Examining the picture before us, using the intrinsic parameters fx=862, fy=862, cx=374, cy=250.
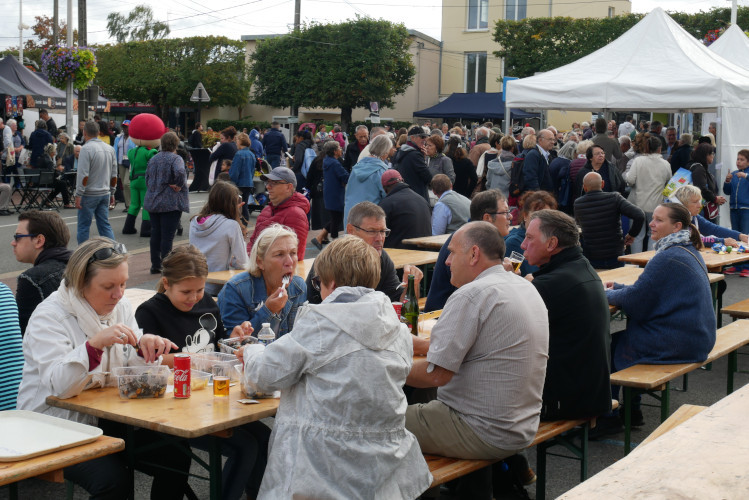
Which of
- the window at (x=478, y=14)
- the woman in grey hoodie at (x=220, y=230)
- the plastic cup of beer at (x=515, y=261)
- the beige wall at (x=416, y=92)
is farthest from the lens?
the beige wall at (x=416, y=92)

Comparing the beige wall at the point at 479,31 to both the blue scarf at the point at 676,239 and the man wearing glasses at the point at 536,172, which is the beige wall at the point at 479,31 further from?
the blue scarf at the point at 676,239

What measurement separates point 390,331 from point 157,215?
775 centimetres

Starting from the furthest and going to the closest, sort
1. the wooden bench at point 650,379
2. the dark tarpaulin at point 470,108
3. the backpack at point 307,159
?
the dark tarpaulin at point 470,108 < the backpack at point 307,159 < the wooden bench at point 650,379

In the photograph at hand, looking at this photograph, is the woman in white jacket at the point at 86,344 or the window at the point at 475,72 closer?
the woman in white jacket at the point at 86,344

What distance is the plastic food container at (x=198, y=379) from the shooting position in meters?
3.77

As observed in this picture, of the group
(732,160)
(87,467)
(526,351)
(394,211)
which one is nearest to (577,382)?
(526,351)

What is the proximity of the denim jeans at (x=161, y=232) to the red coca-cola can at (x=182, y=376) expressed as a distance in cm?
693

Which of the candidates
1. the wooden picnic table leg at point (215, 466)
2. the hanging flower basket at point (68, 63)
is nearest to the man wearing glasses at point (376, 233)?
the wooden picnic table leg at point (215, 466)

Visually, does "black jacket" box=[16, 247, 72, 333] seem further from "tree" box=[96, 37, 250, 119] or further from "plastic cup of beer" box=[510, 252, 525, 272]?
"tree" box=[96, 37, 250, 119]

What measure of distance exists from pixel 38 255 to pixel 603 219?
605 cm

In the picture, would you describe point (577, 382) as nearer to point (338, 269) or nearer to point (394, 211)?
point (338, 269)

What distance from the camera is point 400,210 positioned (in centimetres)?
884

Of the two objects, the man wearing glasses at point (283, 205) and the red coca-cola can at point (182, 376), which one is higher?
the man wearing glasses at point (283, 205)

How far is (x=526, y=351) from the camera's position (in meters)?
3.78
